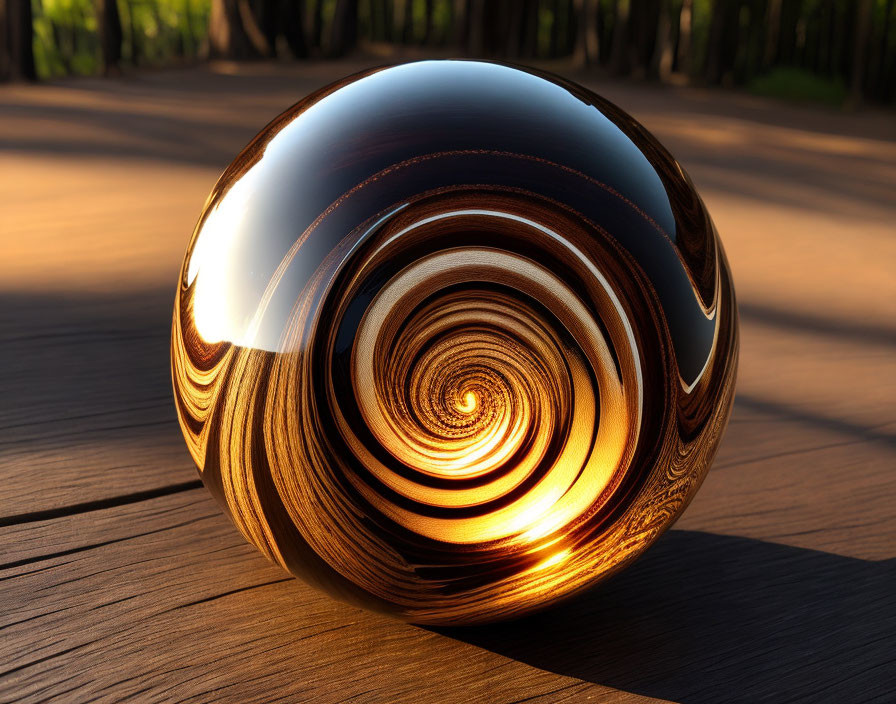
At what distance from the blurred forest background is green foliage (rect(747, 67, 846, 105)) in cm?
2

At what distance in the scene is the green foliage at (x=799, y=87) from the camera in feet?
28.0

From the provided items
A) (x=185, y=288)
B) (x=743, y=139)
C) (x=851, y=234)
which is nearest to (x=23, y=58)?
(x=743, y=139)

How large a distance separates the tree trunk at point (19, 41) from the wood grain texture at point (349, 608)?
356cm

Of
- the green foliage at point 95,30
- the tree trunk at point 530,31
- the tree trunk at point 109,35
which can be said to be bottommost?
the green foliage at point 95,30

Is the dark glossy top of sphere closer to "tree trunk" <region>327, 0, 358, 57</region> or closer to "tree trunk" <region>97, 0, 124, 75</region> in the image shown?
"tree trunk" <region>97, 0, 124, 75</region>

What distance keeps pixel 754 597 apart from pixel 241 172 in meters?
0.76

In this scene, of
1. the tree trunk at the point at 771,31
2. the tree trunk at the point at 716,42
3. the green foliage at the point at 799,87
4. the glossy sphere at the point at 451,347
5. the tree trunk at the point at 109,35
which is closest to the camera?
the glossy sphere at the point at 451,347

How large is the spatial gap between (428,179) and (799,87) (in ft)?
30.4

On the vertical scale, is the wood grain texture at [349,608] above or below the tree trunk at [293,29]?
above

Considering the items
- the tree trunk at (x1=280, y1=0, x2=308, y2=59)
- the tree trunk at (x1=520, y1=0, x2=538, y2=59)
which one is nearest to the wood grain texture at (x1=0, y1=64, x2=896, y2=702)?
the tree trunk at (x1=280, y1=0, x2=308, y2=59)

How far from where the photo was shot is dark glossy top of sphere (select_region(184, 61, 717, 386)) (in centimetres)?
79

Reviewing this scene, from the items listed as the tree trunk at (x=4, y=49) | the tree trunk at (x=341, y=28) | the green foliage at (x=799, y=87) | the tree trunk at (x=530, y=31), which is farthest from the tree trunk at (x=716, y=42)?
the tree trunk at (x=4, y=49)

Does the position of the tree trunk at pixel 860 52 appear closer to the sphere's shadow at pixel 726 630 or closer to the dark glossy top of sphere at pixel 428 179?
the sphere's shadow at pixel 726 630

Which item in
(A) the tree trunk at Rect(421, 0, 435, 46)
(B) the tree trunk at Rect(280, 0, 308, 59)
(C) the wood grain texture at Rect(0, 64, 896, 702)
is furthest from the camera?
(A) the tree trunk at Rect(421, 0, 435, 46)
